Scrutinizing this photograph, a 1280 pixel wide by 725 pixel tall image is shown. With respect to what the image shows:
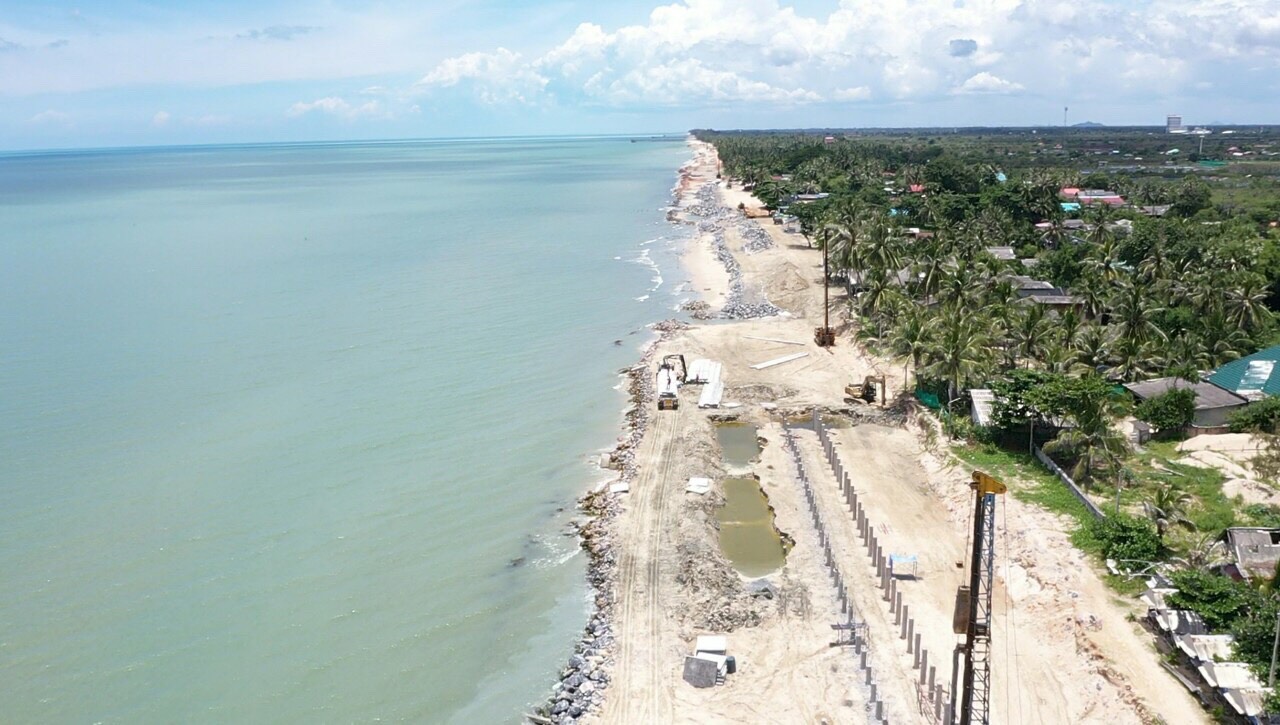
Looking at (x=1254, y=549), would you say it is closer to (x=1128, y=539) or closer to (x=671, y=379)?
(x=1128, y=539)

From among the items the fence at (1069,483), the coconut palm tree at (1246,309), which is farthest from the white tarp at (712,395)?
the coconut palm tree at (1246,309)

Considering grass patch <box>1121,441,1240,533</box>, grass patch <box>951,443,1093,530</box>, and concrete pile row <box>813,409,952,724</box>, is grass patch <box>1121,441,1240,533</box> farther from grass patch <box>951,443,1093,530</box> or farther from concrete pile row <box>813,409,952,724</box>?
concrete pile row <box>813,409,952,724</box>

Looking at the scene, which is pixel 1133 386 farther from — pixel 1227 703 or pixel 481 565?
pixel 481 565

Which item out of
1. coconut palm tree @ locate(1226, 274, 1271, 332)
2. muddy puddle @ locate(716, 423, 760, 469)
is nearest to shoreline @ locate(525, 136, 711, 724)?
muddy puddle @ locate(716, 423, 760, 469)

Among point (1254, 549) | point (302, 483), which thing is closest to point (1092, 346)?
point (1254, 549)

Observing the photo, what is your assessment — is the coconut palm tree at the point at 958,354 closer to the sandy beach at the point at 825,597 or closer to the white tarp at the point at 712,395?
the sandy beach at the point at 825,597

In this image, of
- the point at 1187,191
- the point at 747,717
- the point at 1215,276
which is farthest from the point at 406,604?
the point at 1187,191
